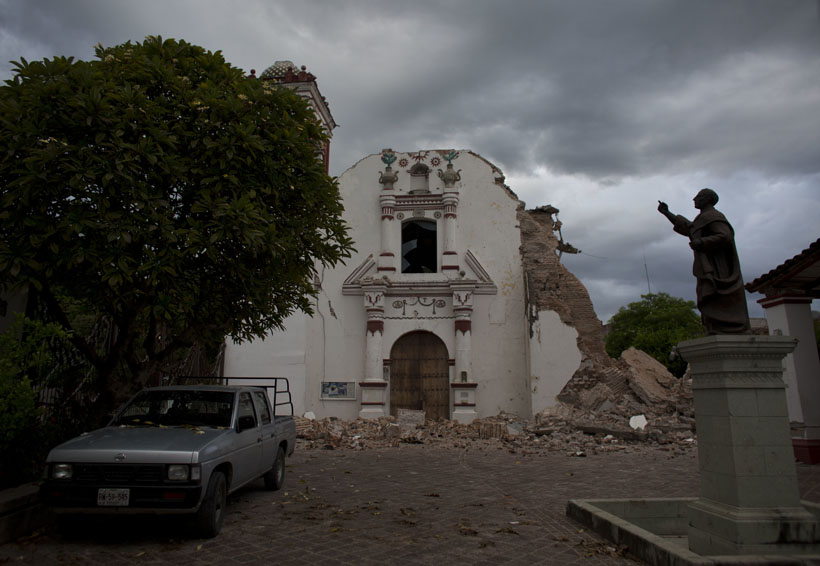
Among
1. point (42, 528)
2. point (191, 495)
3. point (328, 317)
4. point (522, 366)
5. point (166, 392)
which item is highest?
point (328, 317)

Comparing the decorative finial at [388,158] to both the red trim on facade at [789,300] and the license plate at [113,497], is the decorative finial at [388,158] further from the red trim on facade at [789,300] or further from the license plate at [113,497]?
the license plate at [113,497]

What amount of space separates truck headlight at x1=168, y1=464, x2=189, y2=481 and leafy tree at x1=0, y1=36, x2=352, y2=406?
6.93ft

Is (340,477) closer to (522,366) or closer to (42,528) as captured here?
(42,528)

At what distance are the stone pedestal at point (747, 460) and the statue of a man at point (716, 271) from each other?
1.02 ft

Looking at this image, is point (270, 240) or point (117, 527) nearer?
point (117, 527)

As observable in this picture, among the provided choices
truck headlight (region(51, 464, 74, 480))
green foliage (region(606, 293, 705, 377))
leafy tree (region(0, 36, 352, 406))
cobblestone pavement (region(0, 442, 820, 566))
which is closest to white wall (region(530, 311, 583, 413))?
cobblestone pavement (region(0, 442, 820, 566))

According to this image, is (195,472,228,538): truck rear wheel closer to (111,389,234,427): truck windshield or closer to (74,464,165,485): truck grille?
(74,464,165,485): truck grille

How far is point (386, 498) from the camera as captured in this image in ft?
24.2

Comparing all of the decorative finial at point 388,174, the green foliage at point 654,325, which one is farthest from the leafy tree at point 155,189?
the green foliage at point 654,325

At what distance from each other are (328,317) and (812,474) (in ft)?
41.7

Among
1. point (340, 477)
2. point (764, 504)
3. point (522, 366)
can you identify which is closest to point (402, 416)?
point (522, 366)

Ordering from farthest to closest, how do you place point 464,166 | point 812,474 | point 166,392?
point 464,166 → point 812,474 → point 166,392

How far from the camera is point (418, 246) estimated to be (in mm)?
18562

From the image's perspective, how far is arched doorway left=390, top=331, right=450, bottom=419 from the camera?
1656 cm
